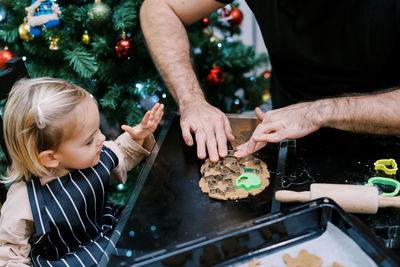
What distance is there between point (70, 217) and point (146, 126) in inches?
14.4

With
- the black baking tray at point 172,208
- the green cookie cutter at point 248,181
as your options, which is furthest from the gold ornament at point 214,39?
the green cookie cutter at point 248,181

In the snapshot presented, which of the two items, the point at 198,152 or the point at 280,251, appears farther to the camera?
the point at 198,152

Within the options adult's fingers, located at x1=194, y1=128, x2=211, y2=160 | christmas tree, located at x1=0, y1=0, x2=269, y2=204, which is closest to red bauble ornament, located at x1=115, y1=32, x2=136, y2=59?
christmas tree, located at x1=0, y1=0, x2=269, y2=204

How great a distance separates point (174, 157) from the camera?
1116mm

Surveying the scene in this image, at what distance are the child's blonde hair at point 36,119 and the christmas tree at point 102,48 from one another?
564 millimetres

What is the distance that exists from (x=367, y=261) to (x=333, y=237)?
0.09 metres

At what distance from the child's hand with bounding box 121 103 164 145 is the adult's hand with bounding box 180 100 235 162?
0.09 metres

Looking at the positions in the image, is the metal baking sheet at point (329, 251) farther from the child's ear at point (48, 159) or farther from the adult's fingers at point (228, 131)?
the child's ear at point (48, 159)

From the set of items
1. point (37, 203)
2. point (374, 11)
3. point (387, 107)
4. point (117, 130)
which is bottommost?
point (117, 130)

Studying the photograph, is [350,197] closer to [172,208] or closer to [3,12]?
[172,208]

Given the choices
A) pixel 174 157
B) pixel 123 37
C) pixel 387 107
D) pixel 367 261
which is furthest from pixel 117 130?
pixel 367 261

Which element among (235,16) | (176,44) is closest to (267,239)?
(176,44)

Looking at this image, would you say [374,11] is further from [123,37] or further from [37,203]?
[37,203]

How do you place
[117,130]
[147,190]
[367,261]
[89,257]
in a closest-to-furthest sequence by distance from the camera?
[367,261] < [147,190] < [89,257] < [117,130]
